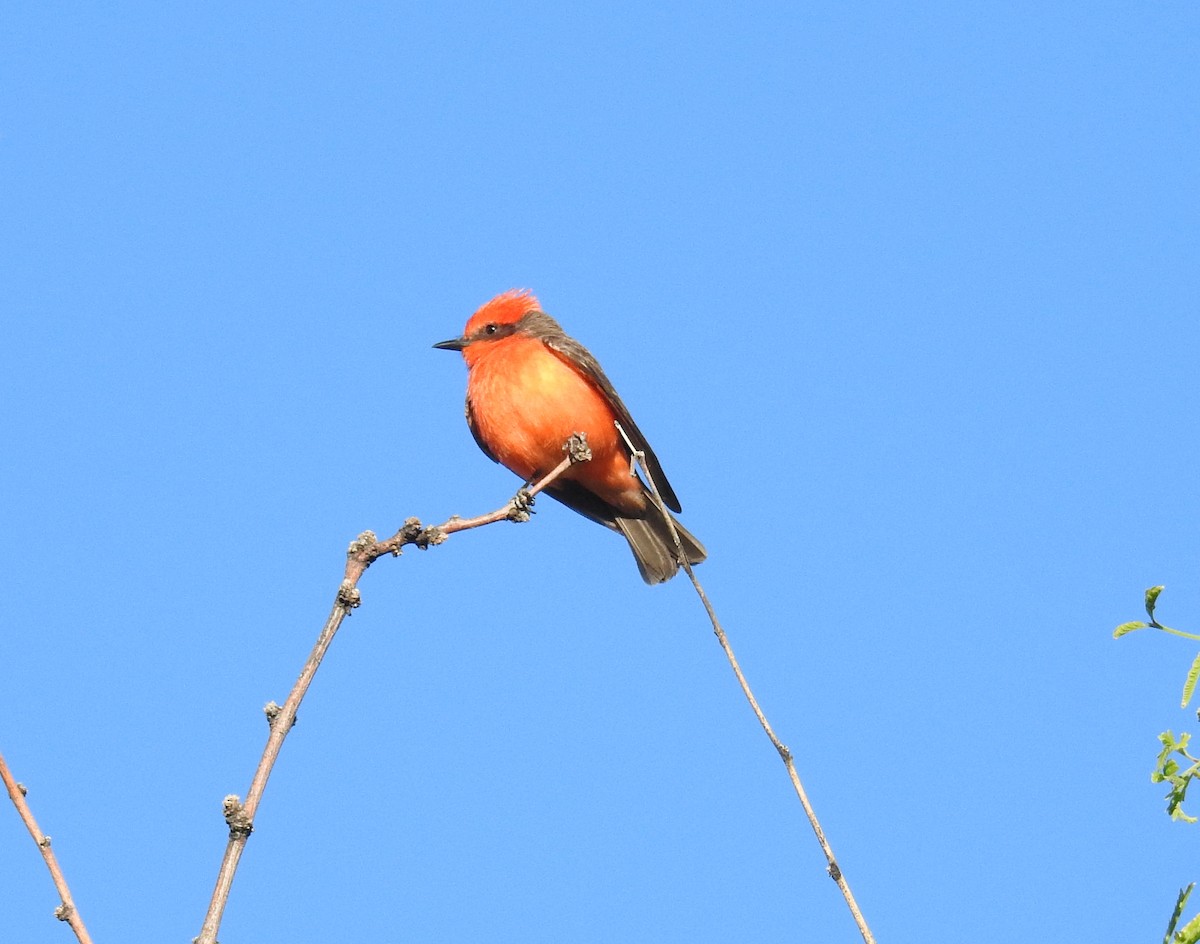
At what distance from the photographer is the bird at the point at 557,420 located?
732 centimetres

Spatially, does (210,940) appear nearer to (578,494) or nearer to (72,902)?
(72,902)

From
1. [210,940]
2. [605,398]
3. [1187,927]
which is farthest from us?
[605,398]

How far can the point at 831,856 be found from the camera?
2.39m

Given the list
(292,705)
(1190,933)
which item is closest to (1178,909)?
(1190,933)

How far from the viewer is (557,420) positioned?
23.8 feet

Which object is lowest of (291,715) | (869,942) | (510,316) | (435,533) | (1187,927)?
(1187,927)

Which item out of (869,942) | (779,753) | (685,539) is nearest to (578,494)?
(685,539)

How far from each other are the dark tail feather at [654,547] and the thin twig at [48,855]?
19.2 ft

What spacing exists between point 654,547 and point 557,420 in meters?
1.28

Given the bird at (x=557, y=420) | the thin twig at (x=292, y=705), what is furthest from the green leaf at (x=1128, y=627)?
the bird at (x=557, y=420)

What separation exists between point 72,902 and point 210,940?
0.89 ft

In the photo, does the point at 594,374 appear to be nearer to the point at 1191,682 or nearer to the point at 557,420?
Answer: the point at 557,420

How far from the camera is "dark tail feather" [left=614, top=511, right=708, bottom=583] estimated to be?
26.6 ft

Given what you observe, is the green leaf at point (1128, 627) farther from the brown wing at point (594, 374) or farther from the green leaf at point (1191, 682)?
Result: the brown wing at point (594, 374)
